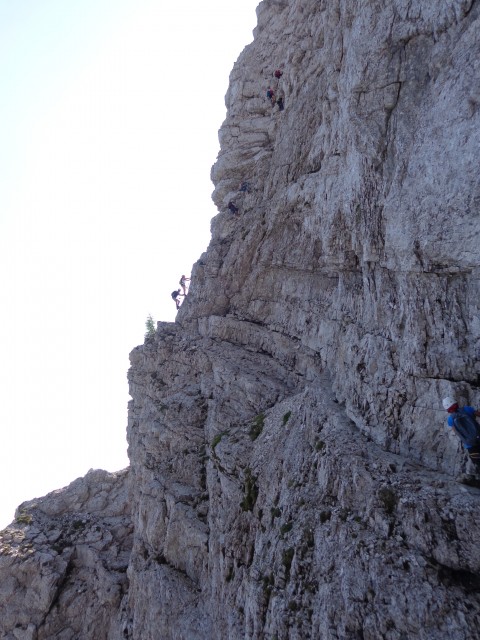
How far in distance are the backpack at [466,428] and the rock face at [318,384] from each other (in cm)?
135

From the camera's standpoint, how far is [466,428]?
40.6 feet

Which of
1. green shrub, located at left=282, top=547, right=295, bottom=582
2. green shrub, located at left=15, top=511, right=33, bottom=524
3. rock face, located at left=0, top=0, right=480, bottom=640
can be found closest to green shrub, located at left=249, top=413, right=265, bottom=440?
rock face, located at left=0, top=0, right=480, bottom=640

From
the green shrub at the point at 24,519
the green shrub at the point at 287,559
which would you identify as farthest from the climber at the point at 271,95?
the green shrub at the point at 24,519

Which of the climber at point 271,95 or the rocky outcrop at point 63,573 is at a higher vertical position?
the climber at point 271,95

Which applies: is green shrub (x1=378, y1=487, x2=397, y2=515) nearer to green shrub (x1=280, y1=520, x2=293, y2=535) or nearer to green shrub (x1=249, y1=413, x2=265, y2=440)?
green shrub (x1=280, y1=520, x2=293, y2=535)

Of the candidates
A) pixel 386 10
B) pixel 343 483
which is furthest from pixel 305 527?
pixel 386 10

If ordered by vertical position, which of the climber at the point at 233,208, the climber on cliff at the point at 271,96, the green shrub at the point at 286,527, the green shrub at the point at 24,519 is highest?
the climber on cliff at the point at 271,96

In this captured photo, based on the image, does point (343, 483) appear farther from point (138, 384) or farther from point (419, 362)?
point (138, 384)

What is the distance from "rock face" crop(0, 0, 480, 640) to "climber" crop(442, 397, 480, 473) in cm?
106

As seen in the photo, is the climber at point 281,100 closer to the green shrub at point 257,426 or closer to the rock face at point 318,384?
the rock face at point 318,384

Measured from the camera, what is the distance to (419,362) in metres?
15.8

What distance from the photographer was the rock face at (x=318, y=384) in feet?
44.0

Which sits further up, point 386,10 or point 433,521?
point 386,10

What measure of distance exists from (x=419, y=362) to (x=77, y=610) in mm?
38572
